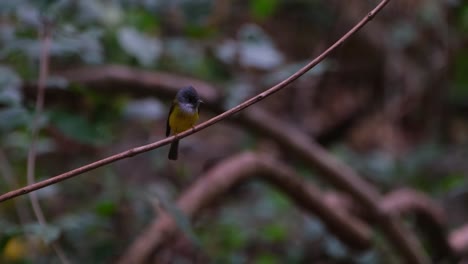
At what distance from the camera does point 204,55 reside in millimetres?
3762

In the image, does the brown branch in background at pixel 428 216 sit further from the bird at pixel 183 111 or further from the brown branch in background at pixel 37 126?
the brown branch in background at pixel 37 126

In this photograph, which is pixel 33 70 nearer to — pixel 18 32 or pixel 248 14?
pixel 18 32

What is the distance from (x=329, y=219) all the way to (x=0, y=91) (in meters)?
1.65

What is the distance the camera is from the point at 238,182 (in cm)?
293

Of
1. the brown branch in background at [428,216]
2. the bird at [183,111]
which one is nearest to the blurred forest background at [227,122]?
the brown branch in background at [428,216]

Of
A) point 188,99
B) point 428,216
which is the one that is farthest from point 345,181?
point 188,99

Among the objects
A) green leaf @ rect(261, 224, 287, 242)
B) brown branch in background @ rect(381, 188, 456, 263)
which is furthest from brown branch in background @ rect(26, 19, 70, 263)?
brown branch in background @ rect(381, 188, 456, 263)

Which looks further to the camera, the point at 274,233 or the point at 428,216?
the point at 274,233

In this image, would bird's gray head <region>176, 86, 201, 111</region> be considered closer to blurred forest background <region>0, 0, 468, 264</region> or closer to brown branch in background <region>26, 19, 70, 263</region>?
blurred forest background <region>0, 0, 468, 264</region>

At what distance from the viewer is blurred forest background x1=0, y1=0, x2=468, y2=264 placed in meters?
2.57

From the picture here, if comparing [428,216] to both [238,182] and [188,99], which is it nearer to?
[238,182]

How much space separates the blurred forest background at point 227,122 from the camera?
101 inches

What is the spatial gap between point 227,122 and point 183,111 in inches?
57.8

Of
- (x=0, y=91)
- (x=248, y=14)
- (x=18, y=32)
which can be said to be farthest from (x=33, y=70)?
(x=248, y=14)
